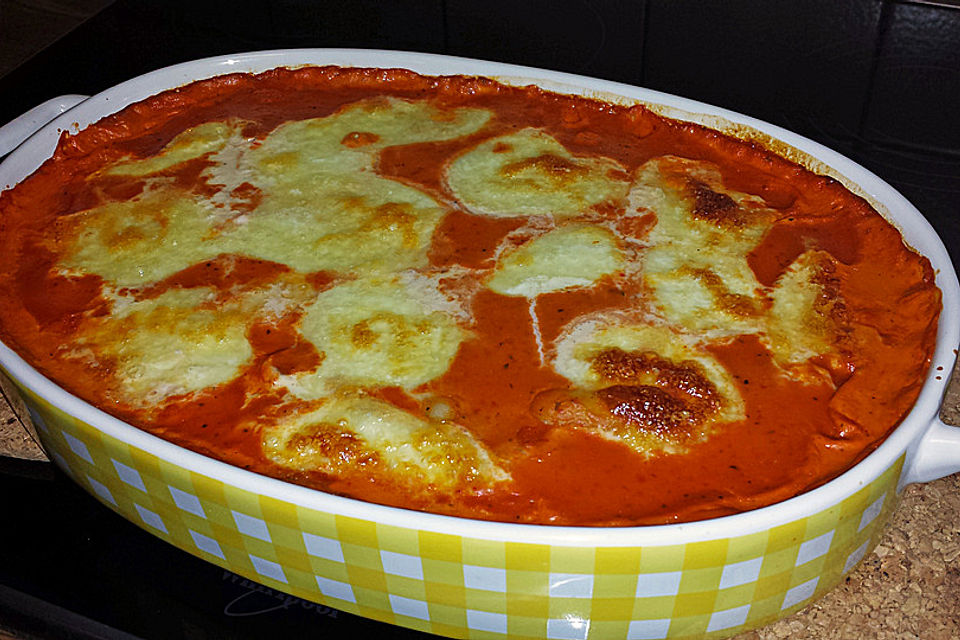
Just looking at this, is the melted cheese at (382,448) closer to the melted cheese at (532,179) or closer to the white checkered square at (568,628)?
the white checkered square at (568,628)

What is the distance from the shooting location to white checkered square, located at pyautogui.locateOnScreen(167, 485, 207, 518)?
1.10 meters

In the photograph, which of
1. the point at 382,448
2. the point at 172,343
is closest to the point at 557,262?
the point at 382,448

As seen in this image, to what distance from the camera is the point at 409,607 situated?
1.08 m

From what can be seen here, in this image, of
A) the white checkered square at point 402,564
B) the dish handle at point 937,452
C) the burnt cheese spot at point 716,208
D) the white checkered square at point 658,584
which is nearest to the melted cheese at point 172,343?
the white checkered square at point 402,564

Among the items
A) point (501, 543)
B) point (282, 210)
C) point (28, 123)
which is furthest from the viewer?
point (28, 123)

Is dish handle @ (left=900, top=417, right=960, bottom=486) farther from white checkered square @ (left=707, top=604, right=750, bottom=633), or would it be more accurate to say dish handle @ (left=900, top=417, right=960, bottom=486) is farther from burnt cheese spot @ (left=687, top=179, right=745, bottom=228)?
burnt cheese spot @ (left=687, top=179, right=745, bottom=228)

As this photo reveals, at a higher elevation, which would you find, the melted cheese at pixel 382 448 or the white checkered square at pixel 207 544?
the melted cheese at pixel 382 448

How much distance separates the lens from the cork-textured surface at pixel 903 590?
112cm

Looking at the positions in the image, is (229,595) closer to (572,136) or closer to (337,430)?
(337,430)

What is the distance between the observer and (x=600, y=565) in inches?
38.6

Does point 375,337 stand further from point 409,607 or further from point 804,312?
point 804,312

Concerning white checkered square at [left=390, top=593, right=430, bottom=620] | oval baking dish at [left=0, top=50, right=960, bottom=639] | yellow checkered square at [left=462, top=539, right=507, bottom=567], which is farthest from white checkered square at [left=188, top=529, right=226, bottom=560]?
yellow checkered square at [left=462, top=539, right=507, bottom=567]

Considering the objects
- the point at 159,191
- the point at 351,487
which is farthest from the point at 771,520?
the point at 159,191

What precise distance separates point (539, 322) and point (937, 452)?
1.67 feet
